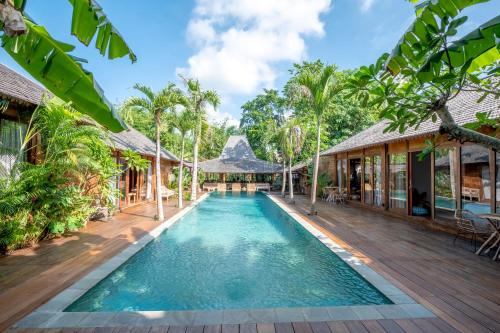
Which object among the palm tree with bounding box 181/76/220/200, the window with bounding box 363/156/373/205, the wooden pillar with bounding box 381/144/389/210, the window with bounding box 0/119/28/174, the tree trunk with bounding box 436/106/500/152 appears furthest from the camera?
the palm tree with bounding box 181/76/220/200

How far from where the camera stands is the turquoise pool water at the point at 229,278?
4.12 metres

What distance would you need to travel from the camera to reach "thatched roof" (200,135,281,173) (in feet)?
97.0

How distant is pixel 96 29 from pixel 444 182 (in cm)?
1029

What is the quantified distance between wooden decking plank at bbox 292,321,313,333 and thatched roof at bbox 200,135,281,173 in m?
25.6

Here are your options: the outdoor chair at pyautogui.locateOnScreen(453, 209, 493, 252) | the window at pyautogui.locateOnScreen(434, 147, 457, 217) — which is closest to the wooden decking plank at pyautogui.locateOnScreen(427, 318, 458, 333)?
the outdoor chair at pyautogui.locateOnScreen(453, 209, 493, 252)

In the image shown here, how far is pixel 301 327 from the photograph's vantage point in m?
3.06

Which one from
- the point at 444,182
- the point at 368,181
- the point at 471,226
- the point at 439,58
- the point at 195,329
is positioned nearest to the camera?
the point at 439,58

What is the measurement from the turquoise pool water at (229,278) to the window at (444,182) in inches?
183

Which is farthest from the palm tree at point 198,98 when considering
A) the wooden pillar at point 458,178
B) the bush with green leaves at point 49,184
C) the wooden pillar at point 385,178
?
the wooden pillar at point 458,178

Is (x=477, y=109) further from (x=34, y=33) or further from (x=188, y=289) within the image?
(x=34, y=33)

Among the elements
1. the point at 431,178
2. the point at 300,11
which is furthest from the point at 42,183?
the point at 431,178

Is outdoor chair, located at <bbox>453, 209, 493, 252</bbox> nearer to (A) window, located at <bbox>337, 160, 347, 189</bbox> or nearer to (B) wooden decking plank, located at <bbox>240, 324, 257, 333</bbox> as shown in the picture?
(B) wooden decking plank, located at <bbox>240, 324, 257, 333</bbox>

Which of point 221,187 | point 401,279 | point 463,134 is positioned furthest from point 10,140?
point 221,187

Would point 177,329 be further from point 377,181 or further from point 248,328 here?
point 377,181
